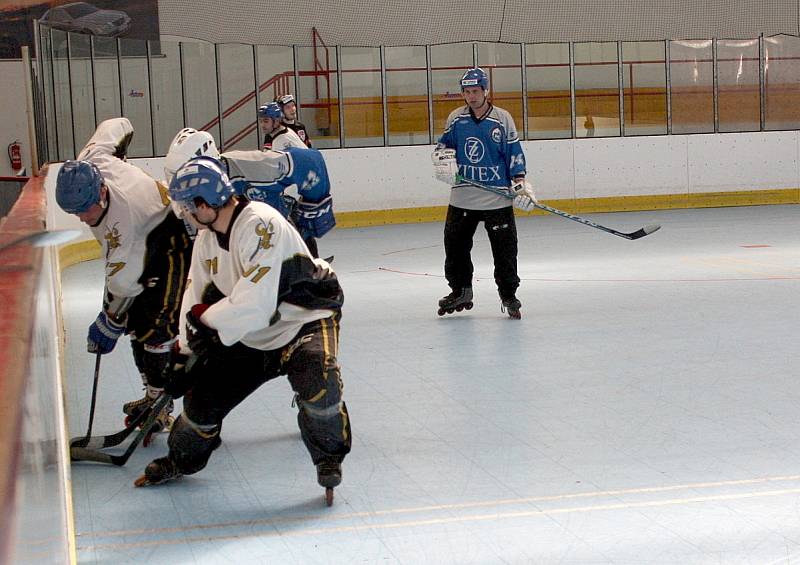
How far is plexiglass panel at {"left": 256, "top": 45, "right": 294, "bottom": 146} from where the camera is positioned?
12.6 metres

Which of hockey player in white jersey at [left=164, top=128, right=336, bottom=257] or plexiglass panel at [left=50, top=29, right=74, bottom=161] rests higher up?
plexiglass panel at [left=50, top=29, right=74, bottom=161]

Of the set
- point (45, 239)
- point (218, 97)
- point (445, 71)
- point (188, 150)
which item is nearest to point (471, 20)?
point (445, 71)

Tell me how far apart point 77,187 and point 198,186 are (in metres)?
0.74

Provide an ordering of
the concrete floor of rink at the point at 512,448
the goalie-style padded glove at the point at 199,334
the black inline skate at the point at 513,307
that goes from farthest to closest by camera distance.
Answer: the black inline skate at the point at 513,307
the goalie-style padded glove at the point at 199,334
the concrete floor of rink at the point at 512,448

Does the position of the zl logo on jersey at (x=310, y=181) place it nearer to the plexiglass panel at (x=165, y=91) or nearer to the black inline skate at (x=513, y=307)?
the black inline skate at (x=513, y=307)

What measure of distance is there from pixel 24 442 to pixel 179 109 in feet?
38.1

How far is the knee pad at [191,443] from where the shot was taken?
3.29 metres

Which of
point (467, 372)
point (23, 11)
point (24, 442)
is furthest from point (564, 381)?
point (23, 11)

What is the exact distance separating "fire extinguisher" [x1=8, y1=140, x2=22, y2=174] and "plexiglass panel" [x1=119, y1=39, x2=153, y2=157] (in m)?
2.25

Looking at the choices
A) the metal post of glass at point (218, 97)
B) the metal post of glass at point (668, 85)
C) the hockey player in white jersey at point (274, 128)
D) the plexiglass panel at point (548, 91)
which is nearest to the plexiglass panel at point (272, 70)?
the metal post of glass at point (218, 97)

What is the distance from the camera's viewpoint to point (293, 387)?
10.4 ft

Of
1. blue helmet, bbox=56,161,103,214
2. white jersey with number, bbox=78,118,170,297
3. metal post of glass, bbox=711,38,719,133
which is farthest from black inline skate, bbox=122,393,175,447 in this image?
metal post of glass, bbox=711,38,719,133

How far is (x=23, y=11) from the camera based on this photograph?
1321 cm

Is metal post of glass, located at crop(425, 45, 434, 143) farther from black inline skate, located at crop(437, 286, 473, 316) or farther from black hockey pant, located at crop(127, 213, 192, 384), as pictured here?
black hockey pant, located at crop(127, 213, 192, 384)
